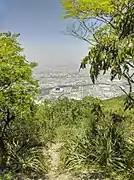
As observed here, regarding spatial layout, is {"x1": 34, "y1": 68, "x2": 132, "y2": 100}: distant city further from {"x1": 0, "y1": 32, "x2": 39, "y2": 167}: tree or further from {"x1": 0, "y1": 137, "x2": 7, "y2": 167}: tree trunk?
{"x1": 0, "y1": 137, "x2": 7, "y2": 167}: tree trunk

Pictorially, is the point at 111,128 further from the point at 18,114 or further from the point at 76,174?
the point at 18,114

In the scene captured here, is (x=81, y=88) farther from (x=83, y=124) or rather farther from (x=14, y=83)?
(x=14, y=83)

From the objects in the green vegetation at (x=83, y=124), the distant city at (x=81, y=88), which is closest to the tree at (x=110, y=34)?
the green vegetation at (x=83, y=124)

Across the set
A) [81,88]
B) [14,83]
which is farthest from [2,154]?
[81,88]

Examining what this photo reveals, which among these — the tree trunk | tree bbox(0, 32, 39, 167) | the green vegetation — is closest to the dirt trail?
the green vegetation

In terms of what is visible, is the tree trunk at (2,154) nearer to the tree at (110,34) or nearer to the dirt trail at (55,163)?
the dirt trail at (55,163)

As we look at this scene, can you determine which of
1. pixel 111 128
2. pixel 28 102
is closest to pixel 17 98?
pixel 28 102
